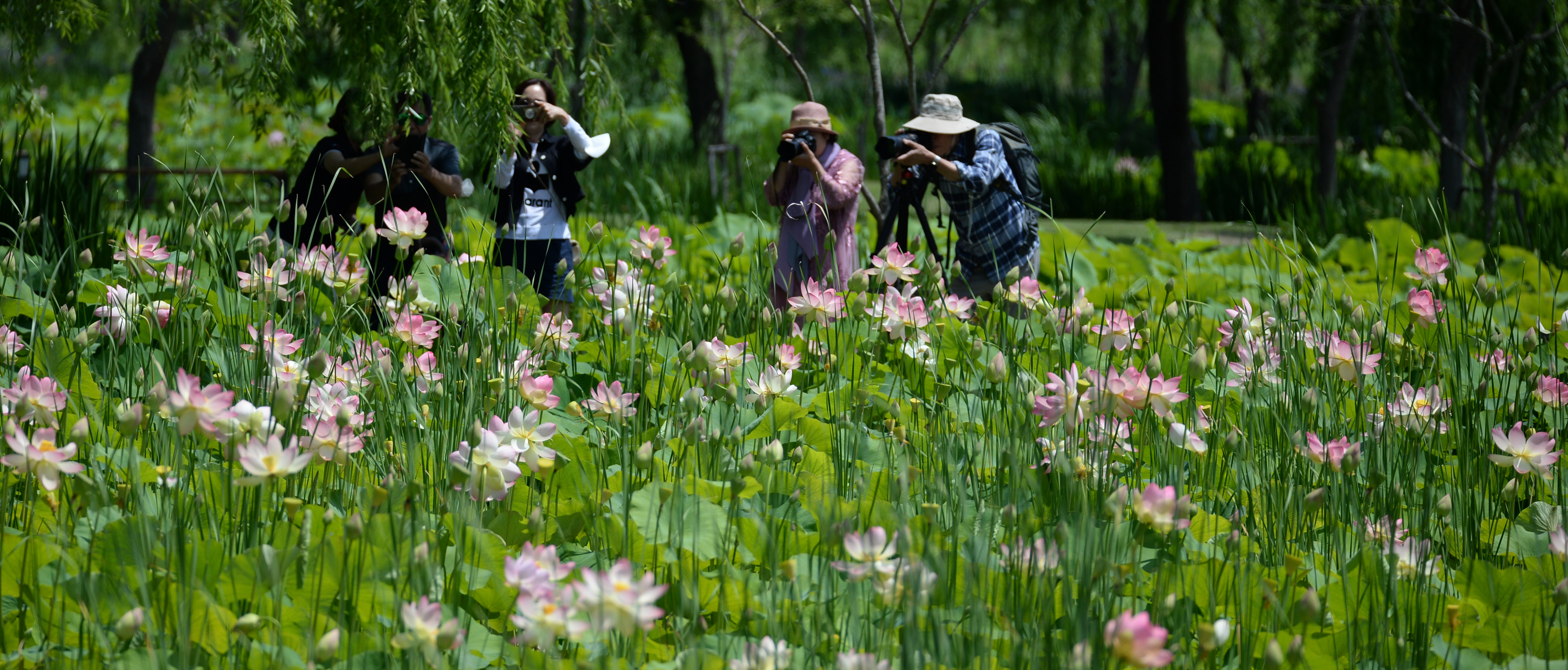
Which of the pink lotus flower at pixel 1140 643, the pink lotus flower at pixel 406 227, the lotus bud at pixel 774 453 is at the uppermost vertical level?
the pink lotus flower at pixel 406 227

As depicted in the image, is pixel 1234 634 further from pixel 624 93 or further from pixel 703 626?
pixel 624 93

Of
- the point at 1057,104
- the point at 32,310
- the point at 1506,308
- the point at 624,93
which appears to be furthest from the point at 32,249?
the point at 1057,104

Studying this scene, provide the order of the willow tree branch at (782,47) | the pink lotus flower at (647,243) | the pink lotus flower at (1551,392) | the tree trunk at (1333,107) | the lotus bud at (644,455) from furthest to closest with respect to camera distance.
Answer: the tree trunk at (1333,107) → the willow tree branch at (782,47) → the pink lotus flower at (647,243) → the pink lotus flower at (1551,392) → the lotus bud at (644,455)

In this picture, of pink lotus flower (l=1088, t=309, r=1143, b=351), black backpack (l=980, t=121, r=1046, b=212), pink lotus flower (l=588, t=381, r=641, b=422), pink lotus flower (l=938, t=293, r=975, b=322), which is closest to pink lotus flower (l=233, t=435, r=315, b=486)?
pink lotus flower (l=588, t=381, r=641, b=422)

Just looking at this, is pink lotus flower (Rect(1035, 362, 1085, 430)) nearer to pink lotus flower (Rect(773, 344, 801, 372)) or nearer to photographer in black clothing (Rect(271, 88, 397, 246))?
pink lotus flower (Rect(773, 344, 801, 372))

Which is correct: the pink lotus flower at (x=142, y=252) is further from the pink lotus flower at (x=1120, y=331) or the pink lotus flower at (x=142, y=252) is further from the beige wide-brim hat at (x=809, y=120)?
the pink lotus flower at (x=1120, y=331)

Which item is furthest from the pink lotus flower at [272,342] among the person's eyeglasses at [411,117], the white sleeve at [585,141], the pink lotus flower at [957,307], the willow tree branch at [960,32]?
the willow tree branch at [960,32]

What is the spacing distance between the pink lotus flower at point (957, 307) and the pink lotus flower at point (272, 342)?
3.72 ft

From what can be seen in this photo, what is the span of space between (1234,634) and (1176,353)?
3.61 ft

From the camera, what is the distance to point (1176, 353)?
2.42m

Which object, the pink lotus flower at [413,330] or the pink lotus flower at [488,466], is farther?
the pink lotus flower at [413,330]

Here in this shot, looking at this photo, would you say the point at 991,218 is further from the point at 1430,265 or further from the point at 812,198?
the point at 1430,265

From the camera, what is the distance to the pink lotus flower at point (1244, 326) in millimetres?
2232

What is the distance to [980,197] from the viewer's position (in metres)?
3.53
